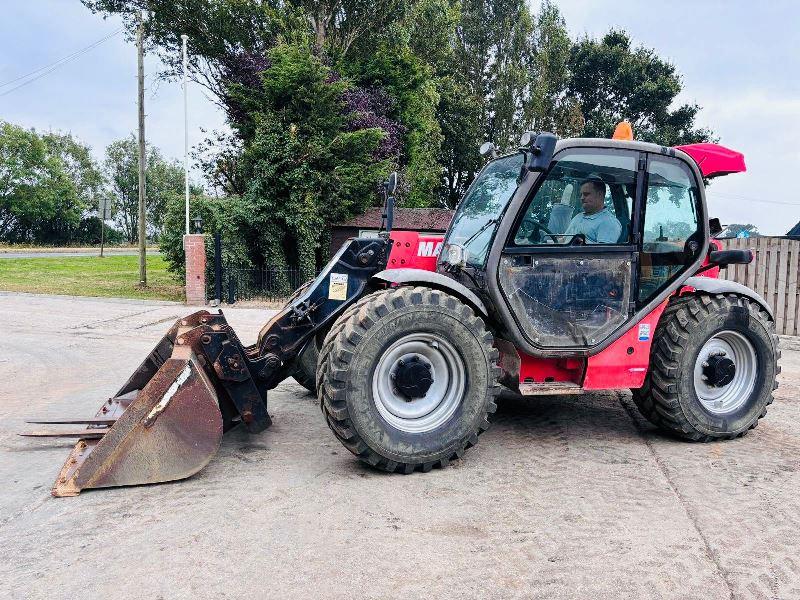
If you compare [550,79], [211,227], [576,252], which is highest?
[550,79]

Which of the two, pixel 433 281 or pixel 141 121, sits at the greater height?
pixel 141 121

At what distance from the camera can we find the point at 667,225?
4836 mm

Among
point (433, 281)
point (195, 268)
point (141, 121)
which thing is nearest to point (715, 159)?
point (433, 281)

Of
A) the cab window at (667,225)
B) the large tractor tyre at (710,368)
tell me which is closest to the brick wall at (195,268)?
the large tractor tyre at (710,368)

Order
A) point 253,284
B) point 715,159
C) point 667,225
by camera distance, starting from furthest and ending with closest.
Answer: point 253,284, point 715,159, point 667,225

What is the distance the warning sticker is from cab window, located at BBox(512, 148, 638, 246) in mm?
1312

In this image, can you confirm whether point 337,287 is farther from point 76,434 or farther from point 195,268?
point 195,268

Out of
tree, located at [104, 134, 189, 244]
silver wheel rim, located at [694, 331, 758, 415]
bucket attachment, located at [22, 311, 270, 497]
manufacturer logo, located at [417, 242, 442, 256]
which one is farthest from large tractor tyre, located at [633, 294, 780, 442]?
tree, located at [104, 134, 189, 244]

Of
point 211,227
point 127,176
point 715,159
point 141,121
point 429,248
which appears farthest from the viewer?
point 127,176

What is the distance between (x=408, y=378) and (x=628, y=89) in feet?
109

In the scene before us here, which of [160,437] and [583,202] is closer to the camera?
[160,437]

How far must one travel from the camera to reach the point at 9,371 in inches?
292

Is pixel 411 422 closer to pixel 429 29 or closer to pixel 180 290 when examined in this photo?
pixel 180 290

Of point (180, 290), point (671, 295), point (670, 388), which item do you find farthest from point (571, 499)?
point (180, 290)
